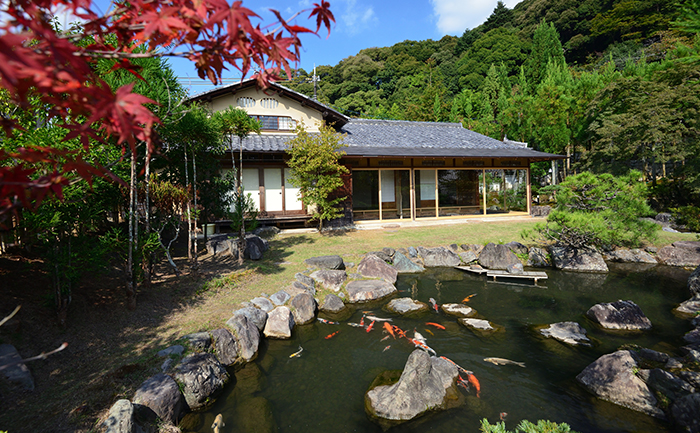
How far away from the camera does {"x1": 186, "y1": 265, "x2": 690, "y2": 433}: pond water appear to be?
3.15 metres

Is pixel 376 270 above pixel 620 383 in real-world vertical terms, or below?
above

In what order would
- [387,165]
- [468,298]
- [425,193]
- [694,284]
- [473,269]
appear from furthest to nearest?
[425,193], [387,165], [473,269], [468,298], [694,284]

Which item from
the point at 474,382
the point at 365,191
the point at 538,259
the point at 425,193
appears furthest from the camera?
the point at 425,193

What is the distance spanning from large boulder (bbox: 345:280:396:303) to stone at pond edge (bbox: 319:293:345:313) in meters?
0.37

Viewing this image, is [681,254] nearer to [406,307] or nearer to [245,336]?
[406,307]

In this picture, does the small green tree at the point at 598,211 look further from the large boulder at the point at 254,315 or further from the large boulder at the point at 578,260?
the large boulder at the point at 254,315

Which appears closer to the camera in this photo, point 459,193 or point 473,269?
point 473,269

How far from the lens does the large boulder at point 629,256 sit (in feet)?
27.8

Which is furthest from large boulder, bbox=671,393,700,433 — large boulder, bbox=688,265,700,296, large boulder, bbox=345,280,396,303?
large boulder, bbox=688,265,700,296

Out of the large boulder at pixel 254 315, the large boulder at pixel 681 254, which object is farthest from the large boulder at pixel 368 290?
the large boulder at pixel 681 254

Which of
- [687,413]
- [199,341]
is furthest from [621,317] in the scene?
[199,341]

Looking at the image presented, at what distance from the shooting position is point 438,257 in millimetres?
8539

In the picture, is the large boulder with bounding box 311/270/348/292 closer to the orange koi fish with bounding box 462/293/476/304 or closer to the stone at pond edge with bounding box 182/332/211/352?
the orange koi fish with bounding box 462/293/476/304

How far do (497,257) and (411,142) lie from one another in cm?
811
